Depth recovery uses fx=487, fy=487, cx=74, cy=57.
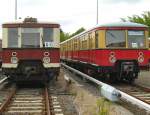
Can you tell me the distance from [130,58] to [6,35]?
5.31 metres

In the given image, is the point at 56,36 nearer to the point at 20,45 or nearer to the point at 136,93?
the point at 20,45

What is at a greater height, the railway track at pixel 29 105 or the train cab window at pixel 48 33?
the train cab window at pixel 48 33

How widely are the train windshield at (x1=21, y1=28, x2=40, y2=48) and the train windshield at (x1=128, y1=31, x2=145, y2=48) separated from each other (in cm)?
410

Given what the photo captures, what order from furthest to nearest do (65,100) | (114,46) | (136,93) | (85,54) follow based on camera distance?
(85,54) < (114,46) < (136,93) < (65,100)

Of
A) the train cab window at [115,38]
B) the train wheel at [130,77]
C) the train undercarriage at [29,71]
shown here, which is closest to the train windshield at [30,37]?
the train undercarriage at [29,71]

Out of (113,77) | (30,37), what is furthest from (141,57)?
(30,37)

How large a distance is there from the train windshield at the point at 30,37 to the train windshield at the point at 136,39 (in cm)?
410

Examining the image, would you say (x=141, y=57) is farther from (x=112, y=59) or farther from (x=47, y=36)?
(x=47, y=36)

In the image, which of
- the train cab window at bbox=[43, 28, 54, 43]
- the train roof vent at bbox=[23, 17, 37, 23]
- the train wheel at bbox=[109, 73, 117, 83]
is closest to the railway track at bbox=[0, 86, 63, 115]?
the train cab window at bbox=[43, 28, 54, 43]

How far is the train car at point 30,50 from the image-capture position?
19.1 metres

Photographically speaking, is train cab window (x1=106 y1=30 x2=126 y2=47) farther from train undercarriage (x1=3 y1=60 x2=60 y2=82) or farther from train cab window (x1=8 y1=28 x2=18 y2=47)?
train cab window (x1=8 y1=28 x2=18 y2=47)

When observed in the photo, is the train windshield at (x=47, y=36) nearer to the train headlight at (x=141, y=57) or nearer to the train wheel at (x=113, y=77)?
the train wheel at (x=113, y=77)

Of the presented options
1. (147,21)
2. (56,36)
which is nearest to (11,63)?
(56,36)

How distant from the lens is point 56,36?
1920cm
